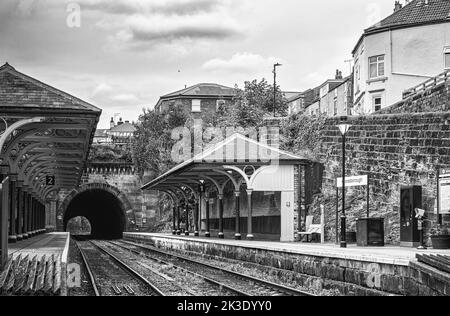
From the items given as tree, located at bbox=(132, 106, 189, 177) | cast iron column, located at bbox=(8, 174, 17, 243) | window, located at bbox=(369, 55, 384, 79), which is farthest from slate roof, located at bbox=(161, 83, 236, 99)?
cast iron column, located at bbox=(8, 174, 17, 243)

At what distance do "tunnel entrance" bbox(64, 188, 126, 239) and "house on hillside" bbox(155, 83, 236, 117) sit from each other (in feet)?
30.8

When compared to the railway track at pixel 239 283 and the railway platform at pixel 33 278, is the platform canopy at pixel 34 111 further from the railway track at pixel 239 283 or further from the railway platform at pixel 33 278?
the railway track at pixel 239 283

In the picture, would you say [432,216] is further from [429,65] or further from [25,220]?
[429,65]

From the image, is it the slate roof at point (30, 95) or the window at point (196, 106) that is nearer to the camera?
the slate roof at point (30, 95)

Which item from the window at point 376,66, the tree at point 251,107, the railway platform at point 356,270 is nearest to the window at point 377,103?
the window at point 376,66

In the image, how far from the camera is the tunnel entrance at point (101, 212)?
6656 centimetres

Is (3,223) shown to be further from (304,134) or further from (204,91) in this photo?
(204,91)

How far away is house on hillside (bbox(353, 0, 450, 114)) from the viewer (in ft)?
142

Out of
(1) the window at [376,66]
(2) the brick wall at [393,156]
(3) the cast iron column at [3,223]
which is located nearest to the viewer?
(3) the cast iron column at [3,223]

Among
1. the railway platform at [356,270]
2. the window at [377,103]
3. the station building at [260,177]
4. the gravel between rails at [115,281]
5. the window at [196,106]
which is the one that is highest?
the window at [196,106]

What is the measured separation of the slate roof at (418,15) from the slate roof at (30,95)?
92.1 feet
